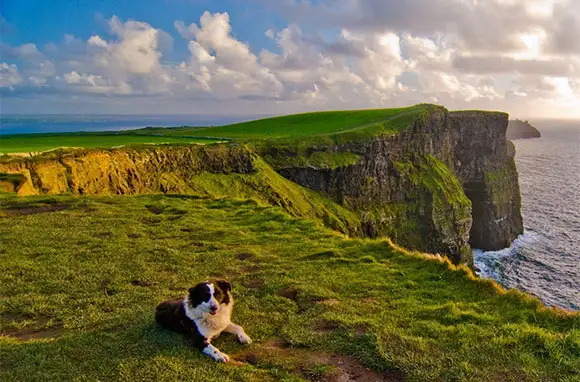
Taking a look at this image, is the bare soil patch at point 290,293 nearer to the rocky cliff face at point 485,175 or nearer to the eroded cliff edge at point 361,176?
the eroded cliff edge at point 361,176

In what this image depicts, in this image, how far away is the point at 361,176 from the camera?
7569cm

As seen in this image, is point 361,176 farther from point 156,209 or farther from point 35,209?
point 35,209

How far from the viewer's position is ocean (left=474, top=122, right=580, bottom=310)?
66.8 m

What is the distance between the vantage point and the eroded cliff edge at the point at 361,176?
36.9m

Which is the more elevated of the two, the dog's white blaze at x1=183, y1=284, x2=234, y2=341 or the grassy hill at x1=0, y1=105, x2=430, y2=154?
the grassy hill at x1=0, y1=105, x2=430, y2=154

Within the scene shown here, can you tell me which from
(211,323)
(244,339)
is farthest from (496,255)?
(211,323)

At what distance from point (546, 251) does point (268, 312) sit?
298 feet

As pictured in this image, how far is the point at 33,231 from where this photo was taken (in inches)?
759

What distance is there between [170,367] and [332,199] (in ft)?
207

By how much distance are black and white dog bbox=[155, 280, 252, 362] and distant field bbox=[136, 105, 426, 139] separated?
237 ft

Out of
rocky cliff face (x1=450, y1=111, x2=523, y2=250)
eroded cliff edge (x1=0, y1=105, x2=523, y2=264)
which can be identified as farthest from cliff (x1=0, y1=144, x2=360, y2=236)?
rocky cliff face (x1=450, y1=111, x2=523, y2=250)

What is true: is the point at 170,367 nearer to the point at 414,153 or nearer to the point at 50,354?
the point at 50,354

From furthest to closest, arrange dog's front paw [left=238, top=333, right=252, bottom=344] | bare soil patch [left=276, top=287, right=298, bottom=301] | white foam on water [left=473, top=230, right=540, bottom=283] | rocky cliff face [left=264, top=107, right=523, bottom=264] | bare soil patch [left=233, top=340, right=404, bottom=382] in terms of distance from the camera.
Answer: white foam on water [left=473, top=230, right=540, bottom=283] → rocky cliff face [left=264, top=107, right=523, bottom=264] → bare soil patch [left=276, top=287, right=298, bottom=301] → dog's front paw [left=238, top=333, right=252, bottom=344] → bare soil patch [left=233, top=340, right=404, bottom=382]

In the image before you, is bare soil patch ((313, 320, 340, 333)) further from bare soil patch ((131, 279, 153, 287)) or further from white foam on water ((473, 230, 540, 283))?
white foam on water ((473, 230, 540, 283))
